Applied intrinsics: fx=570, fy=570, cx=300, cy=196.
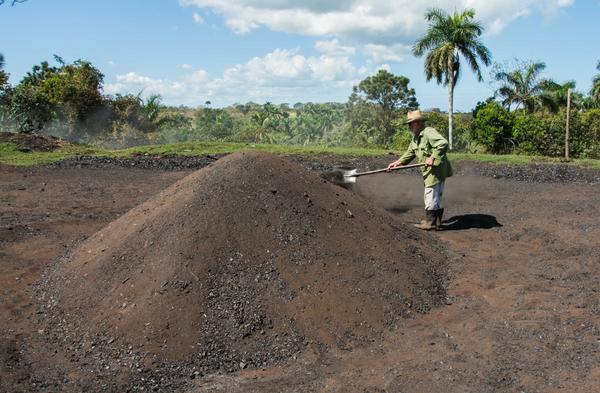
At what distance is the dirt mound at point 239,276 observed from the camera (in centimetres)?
385

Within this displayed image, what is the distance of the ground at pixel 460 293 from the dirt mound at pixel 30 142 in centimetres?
384

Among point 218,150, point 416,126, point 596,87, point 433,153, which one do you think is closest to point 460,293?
point 433,153

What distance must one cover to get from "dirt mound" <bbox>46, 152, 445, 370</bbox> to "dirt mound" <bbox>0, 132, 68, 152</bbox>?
9.14 metres

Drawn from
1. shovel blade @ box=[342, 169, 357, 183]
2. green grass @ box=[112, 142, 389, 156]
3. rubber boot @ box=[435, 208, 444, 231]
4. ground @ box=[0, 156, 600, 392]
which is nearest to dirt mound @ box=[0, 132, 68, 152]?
green grass @ box=[112, 142, 389, 156]

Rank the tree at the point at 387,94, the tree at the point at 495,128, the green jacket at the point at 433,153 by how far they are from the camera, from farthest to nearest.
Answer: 1. the tree at the point at 387,94
2. the tree at the point at 495,128
3. the green jacket at the point at 433,153

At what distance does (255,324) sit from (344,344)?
2.05ft

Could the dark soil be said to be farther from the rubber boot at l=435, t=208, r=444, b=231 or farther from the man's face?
the man's face

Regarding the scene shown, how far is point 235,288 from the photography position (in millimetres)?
4148

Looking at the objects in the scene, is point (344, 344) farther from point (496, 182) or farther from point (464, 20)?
point (464, 20)

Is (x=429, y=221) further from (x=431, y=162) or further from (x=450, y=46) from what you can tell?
(x=450, y=46)

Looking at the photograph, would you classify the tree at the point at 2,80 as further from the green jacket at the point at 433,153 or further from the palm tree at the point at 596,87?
the palm tree at the point at 596,87

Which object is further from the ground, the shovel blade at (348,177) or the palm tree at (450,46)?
the palm tree at (450,46)

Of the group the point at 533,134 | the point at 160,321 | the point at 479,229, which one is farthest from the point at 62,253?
the point at 533,134

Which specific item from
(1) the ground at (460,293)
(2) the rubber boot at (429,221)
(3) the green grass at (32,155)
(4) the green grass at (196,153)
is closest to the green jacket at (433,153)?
(2) the rubber boot at (429,221)
